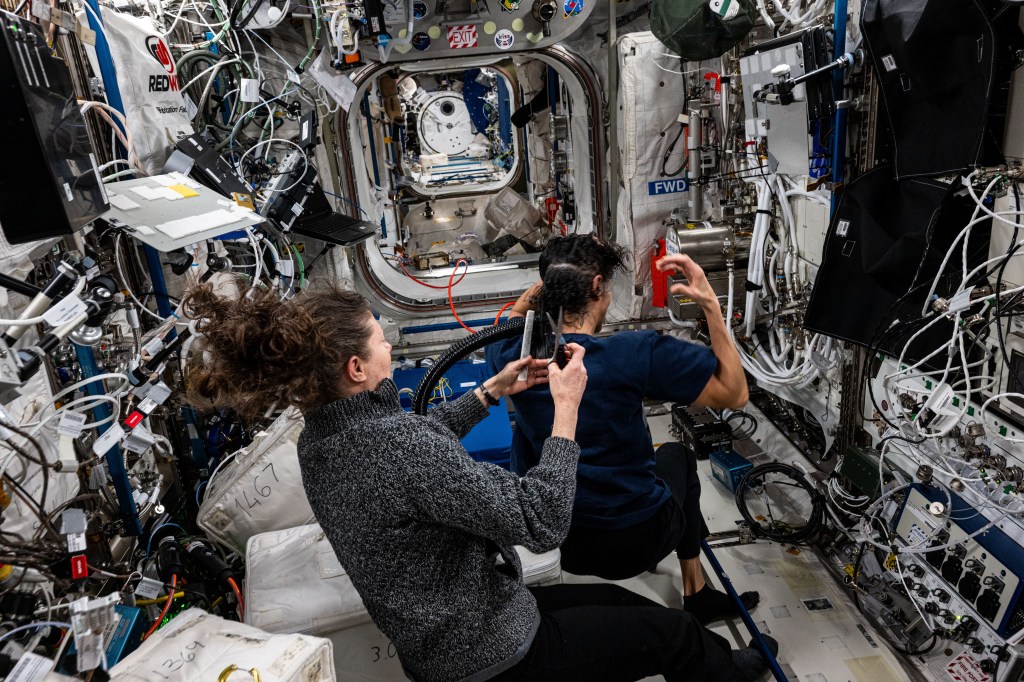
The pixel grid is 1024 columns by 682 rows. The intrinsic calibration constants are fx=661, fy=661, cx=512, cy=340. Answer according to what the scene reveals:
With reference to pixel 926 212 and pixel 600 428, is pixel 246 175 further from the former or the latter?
pixel 926 212

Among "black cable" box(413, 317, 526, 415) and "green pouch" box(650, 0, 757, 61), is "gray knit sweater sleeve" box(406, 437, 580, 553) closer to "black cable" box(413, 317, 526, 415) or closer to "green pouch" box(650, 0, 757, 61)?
"black cable" box(413, 317, 526, 415)

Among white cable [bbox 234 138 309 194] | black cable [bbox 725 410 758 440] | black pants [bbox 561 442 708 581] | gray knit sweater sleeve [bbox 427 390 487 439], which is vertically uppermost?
white cable [bbox 234 138 309 194]

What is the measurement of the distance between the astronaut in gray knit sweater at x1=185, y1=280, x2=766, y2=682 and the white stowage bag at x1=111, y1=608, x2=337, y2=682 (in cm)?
24

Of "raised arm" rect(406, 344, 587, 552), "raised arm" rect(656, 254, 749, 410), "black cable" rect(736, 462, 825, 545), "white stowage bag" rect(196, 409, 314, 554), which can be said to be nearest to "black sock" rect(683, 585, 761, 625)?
"black cable" rect(736, 462, 825, 545)

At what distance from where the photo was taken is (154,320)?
2738mm

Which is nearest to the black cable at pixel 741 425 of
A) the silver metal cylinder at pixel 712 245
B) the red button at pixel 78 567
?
the silver metal cylinder at pixel 712 245

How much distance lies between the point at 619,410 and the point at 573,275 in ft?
1.41

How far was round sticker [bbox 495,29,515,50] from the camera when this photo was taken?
4.07m

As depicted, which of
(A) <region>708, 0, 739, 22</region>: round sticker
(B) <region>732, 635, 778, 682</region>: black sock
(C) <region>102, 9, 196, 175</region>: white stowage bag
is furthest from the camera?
(A) <region>708, 0, 739, 22</region>: round sticker

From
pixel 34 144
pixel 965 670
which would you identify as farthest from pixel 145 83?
pixel 965 670

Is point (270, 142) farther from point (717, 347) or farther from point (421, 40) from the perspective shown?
point (717, 347)

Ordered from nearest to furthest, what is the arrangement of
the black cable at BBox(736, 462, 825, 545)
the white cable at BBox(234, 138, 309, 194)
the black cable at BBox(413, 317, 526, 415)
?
the black cable at BBox(413, 317, 526, 415), the black cable at BBox(736, 462, 825, 545), the white cable at BBox(234, 138, 309, 194)

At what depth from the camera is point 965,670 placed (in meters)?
2.25

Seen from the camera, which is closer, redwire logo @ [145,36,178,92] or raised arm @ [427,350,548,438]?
raised arm @ [427,350,548,438]
